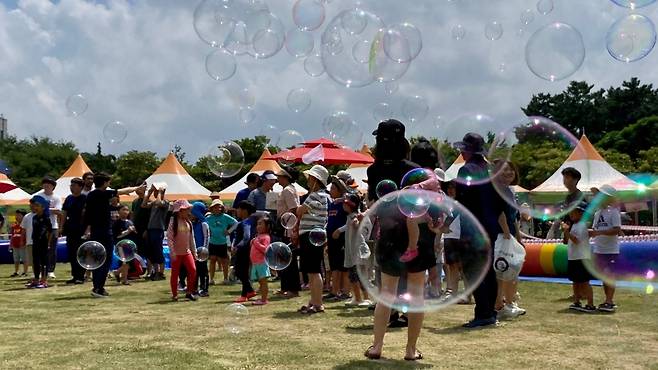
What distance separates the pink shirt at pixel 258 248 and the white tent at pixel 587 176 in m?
3.72

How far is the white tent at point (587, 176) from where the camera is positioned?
750 centimetres

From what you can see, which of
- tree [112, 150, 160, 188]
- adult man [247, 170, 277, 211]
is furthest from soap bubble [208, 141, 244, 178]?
tree [112, 150, 160, 188]

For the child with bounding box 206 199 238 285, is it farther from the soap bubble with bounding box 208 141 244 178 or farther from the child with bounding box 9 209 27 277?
the child with bounding box 9 209 27 277

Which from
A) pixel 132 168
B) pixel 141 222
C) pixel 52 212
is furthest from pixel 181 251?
pixel 132 168

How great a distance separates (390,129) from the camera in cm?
584

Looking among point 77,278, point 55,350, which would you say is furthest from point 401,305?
point 77,278

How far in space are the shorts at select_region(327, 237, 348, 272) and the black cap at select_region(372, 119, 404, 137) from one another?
2493 millimetres

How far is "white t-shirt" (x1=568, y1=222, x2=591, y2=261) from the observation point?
25.8 feet

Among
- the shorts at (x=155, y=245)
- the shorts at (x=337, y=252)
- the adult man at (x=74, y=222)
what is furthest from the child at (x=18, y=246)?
the shorts at (x=337, y=252)

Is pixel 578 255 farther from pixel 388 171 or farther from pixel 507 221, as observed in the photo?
pixel 388 171

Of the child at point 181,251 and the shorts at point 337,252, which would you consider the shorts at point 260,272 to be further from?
the child at point 181,251

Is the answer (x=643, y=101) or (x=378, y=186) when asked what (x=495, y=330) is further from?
(x=643, y=101)

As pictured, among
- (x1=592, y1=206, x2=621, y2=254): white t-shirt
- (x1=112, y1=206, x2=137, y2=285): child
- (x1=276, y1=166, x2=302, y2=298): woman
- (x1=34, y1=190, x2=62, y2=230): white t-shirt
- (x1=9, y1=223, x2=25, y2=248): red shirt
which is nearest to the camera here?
(x1=592, y1=206, x2=621, y2=254): white t-shirt

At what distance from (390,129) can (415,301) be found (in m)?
1.68
